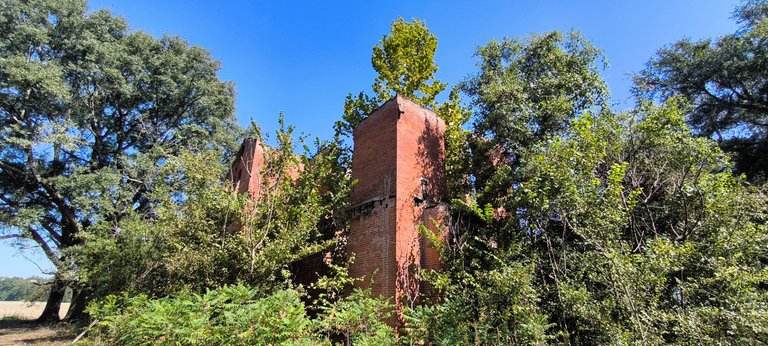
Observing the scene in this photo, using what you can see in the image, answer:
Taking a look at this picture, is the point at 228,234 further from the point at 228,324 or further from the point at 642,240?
the point at 642,240

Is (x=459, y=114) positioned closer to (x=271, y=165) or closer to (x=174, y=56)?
(x=271, y=165)

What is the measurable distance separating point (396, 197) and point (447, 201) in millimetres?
2204

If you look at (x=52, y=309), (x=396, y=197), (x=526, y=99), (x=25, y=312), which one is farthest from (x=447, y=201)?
(x=25, y=312)

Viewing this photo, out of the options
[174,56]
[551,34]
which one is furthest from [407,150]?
[174,56]

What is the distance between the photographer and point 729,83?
15.2 meters

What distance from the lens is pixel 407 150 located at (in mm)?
10117

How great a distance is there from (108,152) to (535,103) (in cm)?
2254

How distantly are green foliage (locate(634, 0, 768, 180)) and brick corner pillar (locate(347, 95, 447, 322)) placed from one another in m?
10.4

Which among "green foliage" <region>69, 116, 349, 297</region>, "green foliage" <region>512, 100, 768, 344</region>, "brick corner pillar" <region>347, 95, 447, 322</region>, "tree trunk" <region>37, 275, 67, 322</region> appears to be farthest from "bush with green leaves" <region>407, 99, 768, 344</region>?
"tree trunk" <region>37, 275, 67, 322</region>

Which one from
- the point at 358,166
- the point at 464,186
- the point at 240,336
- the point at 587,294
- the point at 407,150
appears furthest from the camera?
the point at 464,186

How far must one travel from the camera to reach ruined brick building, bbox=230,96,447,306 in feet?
29.2

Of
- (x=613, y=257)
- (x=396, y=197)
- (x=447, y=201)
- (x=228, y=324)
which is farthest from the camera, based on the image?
(x=447, y=201)

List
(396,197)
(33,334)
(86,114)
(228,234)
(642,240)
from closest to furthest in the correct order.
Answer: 1. (642,240)
2. (396,197)
3. (228,234)
4. (33,334)
5. (86,114)

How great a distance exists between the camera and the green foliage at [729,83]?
14.2 meters
